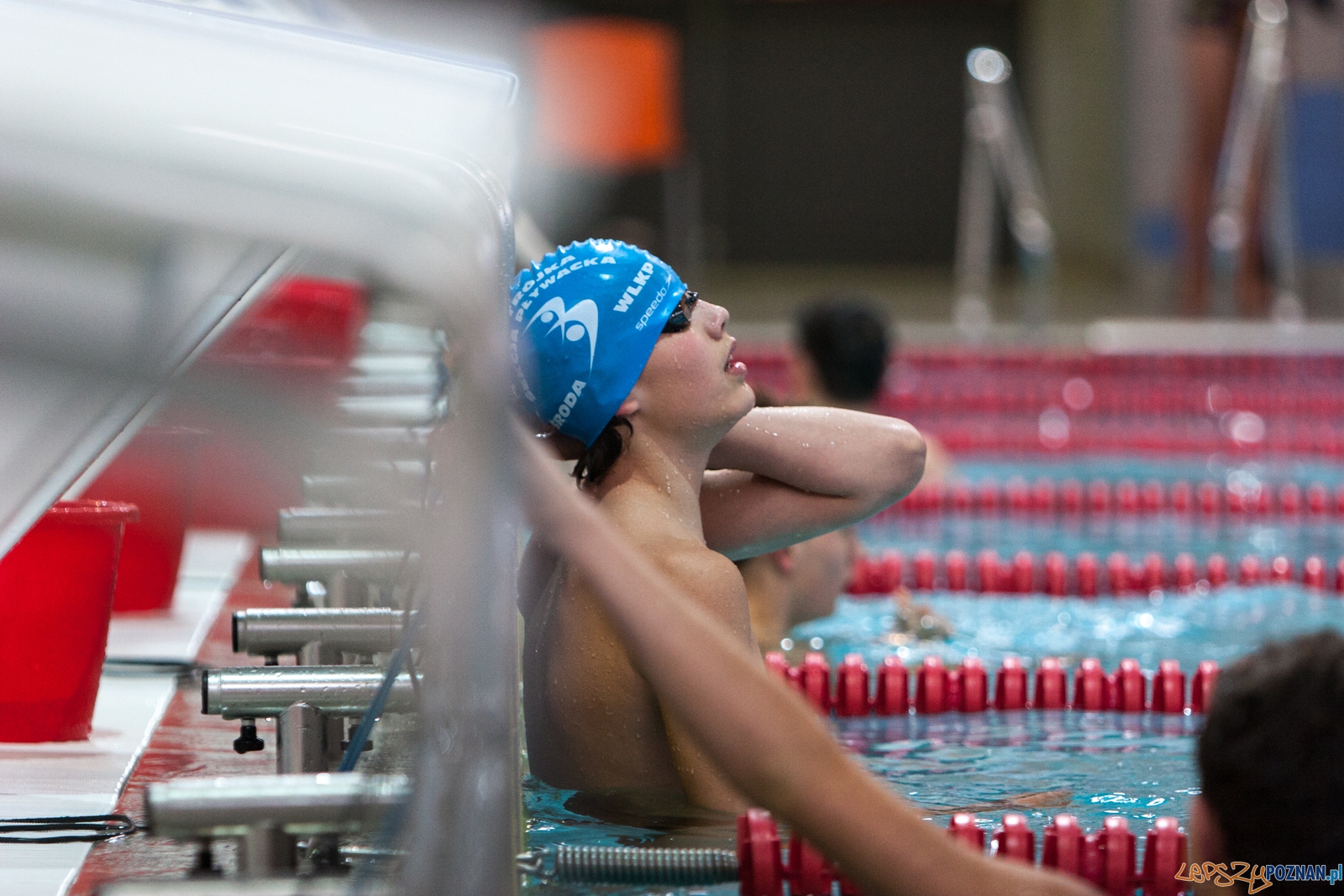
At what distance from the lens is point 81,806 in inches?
87.0

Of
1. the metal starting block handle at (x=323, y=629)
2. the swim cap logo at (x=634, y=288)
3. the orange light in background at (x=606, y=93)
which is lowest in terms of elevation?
the metal starting block handle at (x=323, y=629)

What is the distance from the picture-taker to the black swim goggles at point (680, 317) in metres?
2.02

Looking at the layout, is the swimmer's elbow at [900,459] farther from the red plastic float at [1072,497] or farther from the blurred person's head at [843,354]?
the red plastic float at [1072,497]

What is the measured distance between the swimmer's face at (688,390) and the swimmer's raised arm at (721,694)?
759mm

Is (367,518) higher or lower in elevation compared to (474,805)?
higher

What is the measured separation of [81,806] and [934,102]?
13.9 meters

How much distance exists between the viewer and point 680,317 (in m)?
2.04

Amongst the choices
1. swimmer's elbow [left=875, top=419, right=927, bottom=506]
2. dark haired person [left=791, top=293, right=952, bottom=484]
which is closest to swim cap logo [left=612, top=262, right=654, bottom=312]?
swimmer's elbow [left=875, top=419, right=927, bottom=506]

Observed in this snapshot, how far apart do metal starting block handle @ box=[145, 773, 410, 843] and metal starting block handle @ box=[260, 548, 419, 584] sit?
3.14ft

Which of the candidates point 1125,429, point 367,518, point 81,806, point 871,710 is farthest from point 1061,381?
point 81,806

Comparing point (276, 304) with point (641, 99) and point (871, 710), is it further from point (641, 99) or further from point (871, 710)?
point (641, 99)

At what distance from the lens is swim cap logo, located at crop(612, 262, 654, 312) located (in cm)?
197

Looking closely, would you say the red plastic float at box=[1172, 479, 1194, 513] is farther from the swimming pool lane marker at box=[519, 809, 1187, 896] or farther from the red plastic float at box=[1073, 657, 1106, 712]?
the swimming pool lane marker at box=[519, 809, 1187, 896]

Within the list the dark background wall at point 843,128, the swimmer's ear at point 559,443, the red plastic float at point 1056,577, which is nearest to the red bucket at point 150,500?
the swimmer's ear at point 559,443
